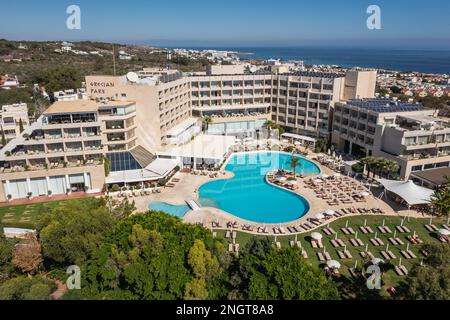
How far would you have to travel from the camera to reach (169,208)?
4009cm

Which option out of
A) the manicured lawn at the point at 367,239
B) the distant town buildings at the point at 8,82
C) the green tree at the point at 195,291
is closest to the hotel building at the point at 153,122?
the manicured lawn at the point at 367,239

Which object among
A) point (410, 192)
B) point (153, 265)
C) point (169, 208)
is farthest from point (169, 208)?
point (410, 192)

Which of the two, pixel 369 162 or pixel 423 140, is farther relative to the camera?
pixel 423 140

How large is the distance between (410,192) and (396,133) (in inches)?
474

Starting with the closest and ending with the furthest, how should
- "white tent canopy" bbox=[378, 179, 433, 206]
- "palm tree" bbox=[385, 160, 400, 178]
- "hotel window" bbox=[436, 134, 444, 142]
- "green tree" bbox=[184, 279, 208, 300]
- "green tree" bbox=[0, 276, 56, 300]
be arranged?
"green tree" bbox=[184, 279, 208, 300] → "green tree" bbox=[0, 276, 56, 300] → "white tent canopy" bbox=[378, 179, 433, 206] → "palm tree" bbox=[385, 160, 400, 178] → "hotel window" bbox=[436, 134, 444, 142]

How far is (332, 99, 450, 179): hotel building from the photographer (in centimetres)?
4678

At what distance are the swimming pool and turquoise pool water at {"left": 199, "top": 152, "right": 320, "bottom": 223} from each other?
9.30 feet

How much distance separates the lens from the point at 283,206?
41.4 meters

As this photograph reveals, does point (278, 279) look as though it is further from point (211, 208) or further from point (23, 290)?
point (211, 208)

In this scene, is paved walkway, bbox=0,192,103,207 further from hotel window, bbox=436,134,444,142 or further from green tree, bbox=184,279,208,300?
hotel window, bbox=436,134,444,142

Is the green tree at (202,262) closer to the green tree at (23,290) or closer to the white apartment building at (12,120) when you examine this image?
the green tree at (23,290)

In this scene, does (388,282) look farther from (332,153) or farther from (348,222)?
(332,153)

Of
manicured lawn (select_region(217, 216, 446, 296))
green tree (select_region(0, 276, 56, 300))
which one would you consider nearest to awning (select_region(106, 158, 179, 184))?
manicured lawn (select_region(217, 216, 446, 296))

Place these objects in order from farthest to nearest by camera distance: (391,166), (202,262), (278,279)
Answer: (391,166) → (202,262) → (278,279)
